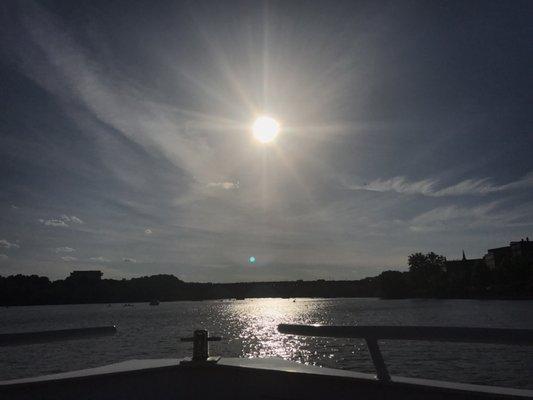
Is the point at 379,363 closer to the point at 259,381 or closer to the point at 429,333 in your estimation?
the point at 429,333

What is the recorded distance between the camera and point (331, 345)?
60000mm

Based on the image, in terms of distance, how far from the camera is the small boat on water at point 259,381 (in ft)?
17.3

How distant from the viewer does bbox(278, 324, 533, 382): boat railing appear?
4973 millimetres

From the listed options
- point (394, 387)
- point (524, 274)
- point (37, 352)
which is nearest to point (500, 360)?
point (394, 387)

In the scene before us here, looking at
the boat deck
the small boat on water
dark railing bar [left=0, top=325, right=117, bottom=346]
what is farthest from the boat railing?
dark railing bar [left=0, top=325, right=117, bottom=346]

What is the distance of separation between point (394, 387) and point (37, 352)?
65.7 m

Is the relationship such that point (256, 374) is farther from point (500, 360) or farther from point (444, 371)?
point (500, 360)

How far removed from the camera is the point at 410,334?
5.63m

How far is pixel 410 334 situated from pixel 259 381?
2140 mm

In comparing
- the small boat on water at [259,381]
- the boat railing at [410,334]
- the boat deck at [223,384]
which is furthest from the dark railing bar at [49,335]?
the boat railing at [410,334]

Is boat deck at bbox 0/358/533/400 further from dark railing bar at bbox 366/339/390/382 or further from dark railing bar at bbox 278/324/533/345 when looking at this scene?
dark railing bar at bbox 278/324/533/345

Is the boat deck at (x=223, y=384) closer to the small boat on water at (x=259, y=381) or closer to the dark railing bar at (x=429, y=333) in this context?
the small boat on water at (x=259, y=381)

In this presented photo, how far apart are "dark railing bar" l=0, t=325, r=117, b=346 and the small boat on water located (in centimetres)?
1

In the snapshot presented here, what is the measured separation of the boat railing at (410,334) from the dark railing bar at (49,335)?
2833 millimetres
